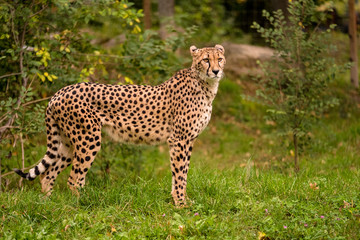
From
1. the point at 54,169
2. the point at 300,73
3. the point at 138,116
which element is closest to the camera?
the point at 138,116

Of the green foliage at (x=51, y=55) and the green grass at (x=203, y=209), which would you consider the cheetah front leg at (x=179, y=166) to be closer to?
the green grass at (x=203, y=209)

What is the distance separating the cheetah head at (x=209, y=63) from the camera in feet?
14.5

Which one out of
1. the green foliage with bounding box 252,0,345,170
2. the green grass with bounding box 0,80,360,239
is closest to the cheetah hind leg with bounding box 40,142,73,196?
the green grass with bounding box 0,80,360,239

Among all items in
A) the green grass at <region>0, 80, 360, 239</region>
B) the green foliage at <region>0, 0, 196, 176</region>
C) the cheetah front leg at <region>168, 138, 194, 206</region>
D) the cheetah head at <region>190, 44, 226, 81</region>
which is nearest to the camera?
the green grass at <region>0, 80, 360, 239</region>

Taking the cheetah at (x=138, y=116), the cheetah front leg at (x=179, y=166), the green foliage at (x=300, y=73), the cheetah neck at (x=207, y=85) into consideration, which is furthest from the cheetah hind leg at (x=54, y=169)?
the green foliage at (x=300, y=73)

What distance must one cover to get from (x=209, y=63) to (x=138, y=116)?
0.93 m

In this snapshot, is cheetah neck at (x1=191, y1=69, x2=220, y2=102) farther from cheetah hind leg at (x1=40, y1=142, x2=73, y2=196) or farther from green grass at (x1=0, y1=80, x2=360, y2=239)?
cheetah hind leg at (x1=40, y1=142, x2=73, y2=196)

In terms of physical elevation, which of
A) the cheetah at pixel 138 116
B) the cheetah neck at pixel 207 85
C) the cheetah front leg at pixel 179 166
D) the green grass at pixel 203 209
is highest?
the cheetah neck at pixel 207 85

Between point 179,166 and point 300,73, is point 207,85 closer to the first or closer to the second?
point 179,166

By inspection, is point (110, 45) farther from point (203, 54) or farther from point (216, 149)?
point (203, 54)

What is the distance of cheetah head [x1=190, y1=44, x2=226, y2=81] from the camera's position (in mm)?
4422

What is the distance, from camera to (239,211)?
4.37 meters

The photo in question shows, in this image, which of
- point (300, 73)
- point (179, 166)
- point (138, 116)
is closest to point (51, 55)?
point (138, 116)

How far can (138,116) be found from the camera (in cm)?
478
